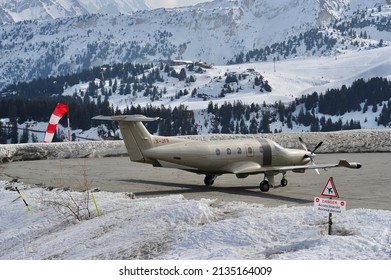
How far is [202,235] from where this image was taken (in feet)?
61.0

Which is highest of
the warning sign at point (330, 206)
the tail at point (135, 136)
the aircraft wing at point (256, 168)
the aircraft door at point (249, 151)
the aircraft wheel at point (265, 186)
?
the tail at point (135, 136)

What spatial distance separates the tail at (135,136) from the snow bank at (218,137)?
2550 centimetres

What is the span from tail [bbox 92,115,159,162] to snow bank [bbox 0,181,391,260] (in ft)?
27.1

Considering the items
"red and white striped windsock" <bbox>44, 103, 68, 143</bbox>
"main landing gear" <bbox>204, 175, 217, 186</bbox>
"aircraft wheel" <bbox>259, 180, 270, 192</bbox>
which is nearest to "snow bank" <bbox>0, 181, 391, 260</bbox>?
"aircraft wheel" <bbox>259, 180, 270, 192</bbox>

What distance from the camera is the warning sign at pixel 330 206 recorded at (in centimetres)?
1719

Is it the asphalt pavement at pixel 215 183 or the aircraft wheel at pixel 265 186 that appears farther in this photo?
the aircraft wheel at pixel 265 186

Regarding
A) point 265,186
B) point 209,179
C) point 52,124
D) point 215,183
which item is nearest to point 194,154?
point 209,179

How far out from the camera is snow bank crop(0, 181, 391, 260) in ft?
55.1

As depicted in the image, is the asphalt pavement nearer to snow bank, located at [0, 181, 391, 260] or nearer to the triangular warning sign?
snow bank, located at [0, 181, 391, 260]

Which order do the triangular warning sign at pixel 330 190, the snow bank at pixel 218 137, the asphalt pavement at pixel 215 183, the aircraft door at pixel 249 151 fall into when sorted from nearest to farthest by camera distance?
the triangular warning sign at pixel 330 190 < the asphalt pavement at pixel 215 183 < the aircraft door at pixel 249 151 < the snow bank at pixel 218 137

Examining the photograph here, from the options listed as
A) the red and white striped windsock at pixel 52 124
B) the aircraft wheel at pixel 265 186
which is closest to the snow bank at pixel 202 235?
the aircraft wheel at pixel 265 186

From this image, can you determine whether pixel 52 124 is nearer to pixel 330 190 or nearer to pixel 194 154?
pixel 194 154

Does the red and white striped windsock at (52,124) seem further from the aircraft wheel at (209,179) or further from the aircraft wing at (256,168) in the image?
the aircraft wing at (256,168)

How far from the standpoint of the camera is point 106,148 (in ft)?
194
